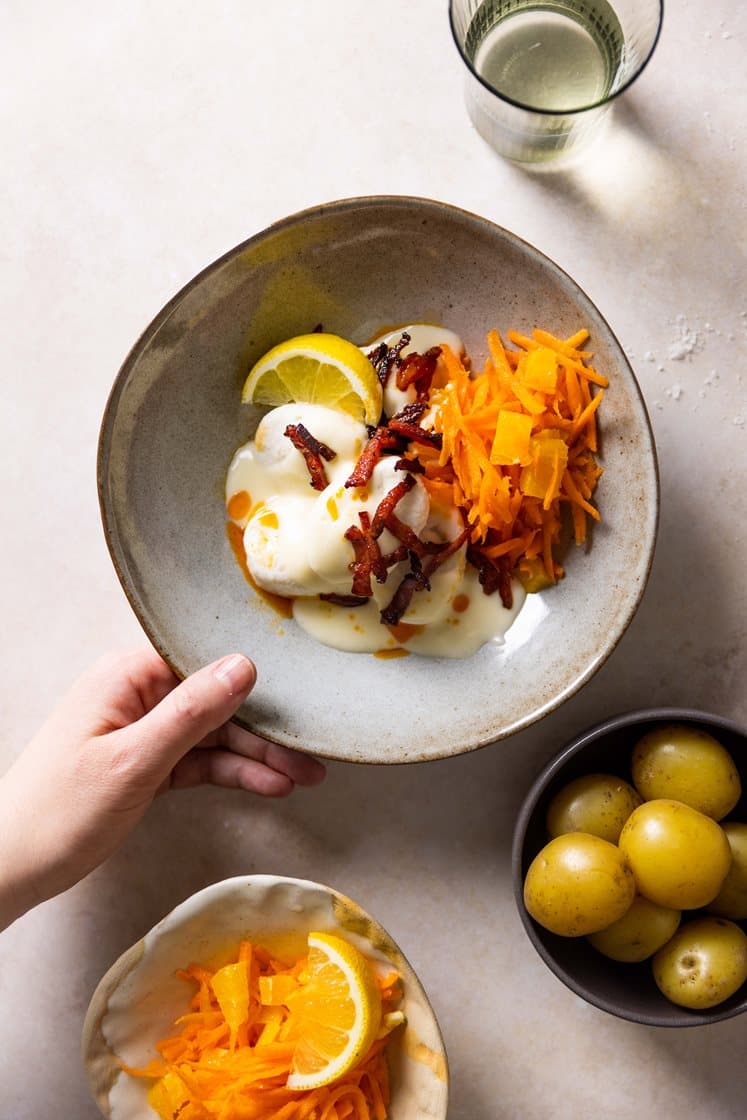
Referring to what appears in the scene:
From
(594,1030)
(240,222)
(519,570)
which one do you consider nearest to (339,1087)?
(594,1030)

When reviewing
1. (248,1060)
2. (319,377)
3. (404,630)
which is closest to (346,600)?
(404,630)

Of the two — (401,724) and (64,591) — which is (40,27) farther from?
(401,724)

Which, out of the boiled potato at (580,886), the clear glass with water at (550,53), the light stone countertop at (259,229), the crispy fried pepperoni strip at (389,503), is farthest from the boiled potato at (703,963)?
the clear glass with water at (550,53)

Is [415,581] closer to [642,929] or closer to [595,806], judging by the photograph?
[595,806]

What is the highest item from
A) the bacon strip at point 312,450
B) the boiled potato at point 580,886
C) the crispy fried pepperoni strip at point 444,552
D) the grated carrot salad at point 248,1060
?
the bacon strip at point 312,450

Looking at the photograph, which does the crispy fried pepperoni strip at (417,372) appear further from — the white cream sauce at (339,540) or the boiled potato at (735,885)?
the boiled potato at (735,885)

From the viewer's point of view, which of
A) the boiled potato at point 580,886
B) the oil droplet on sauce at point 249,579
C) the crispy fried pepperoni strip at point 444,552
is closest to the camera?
the boiled potato at point 580,886

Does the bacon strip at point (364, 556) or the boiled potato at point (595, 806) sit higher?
the bacon strip at point (364, 556)
